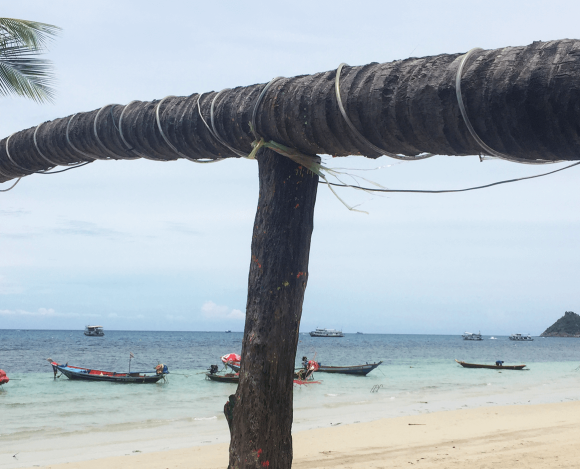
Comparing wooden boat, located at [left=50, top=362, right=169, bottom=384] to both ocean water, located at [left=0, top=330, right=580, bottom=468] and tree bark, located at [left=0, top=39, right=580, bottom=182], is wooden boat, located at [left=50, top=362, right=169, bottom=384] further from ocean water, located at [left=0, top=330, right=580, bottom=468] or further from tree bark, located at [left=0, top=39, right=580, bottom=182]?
tree bark, located at [left=0, top=39, right=580, bottom=182]

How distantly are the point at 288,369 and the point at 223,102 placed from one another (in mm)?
1755

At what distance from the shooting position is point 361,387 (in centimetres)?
2584

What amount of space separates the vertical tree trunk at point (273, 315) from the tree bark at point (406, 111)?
0.95 feet

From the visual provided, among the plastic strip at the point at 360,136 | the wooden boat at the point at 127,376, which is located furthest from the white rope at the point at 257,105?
the wooden boat at the point at 127,376

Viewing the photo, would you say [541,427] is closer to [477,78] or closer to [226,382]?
[477,78]

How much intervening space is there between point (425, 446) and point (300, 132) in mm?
9862

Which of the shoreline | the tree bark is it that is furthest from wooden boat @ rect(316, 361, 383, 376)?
the tree bark

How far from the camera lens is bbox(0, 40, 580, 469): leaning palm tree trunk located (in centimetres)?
219

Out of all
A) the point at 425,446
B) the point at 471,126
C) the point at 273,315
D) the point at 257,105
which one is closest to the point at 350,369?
the point at 425,446

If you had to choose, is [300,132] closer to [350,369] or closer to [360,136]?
[360,136]

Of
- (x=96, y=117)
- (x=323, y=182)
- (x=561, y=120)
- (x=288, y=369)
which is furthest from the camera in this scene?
(x=96, y=117)

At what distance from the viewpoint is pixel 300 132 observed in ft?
9.82

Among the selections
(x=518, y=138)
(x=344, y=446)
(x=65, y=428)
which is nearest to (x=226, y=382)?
(x=65, y=428)

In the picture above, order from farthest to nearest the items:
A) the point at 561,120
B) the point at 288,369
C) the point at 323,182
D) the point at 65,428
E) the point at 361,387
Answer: the point at 361,387, the point at 65,428, the point at 323,182, the point at 288,369, the point at 561,120
